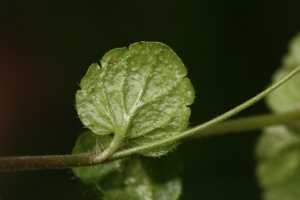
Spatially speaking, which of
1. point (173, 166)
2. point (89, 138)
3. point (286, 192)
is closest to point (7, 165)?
point (89, 138)

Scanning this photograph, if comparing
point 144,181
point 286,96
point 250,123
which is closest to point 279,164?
point 286,96

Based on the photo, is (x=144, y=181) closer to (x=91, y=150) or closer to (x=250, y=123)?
(x=91, y=150)

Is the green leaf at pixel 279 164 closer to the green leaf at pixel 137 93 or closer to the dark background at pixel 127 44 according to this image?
the dark background at pixel 127 44

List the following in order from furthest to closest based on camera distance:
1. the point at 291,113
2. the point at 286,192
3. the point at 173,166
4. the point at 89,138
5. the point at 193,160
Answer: the point at 193,160 < the point at 286,192 < the point at 291,113 < the point at 173,166 < the point at 89,138

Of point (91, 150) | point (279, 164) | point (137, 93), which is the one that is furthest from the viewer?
point (279, 164)

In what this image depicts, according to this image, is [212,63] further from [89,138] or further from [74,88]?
[89,138]

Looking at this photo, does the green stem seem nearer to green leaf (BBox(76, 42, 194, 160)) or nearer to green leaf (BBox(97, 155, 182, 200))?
green leaf (BBox(97, 155, 182, 200))

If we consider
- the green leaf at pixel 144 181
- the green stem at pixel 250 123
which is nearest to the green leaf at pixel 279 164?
the green stem at pixel 250 123
